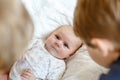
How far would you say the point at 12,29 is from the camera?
31 centimetres

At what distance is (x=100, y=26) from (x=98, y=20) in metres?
0.02

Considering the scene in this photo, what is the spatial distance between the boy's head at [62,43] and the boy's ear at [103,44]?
0.49 meters

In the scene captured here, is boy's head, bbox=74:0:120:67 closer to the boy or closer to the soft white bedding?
the boy

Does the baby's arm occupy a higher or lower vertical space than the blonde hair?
lower

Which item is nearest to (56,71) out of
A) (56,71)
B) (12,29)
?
(56,71)

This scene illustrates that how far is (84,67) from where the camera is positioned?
3.18 feet

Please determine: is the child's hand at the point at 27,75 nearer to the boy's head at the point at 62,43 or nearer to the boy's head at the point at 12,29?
the boy's head at the point at 62,43

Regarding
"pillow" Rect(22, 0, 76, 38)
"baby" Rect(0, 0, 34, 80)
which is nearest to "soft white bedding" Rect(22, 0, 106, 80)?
"pillow" Rect(22, 0, 76, 38)

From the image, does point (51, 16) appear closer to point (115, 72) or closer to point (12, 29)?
point (115, 72)

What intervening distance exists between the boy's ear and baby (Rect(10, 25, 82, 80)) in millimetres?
438

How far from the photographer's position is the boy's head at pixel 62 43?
3.57 feet

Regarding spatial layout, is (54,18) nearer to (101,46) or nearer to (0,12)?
(101,46)

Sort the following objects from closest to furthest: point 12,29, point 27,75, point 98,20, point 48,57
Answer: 1. point 12,29
2. point 98,20
3. point 27,75
4. point 48,57

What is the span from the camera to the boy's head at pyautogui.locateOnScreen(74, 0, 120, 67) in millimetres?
546
